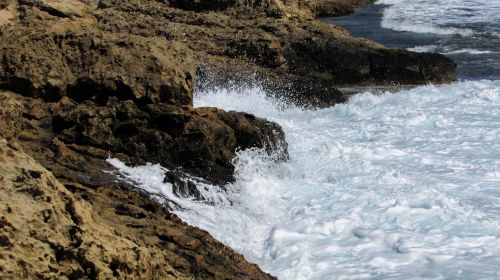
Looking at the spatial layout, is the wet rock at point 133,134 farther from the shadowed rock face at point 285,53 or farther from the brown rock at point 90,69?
the shadowed rock face at point 285,53

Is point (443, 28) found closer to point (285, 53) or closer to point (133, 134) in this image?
point (285, 53)

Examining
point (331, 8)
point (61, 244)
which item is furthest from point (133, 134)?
point (331, 8)

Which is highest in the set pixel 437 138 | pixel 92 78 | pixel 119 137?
pixel 92 78

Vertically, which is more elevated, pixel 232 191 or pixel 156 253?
pixel 156 253

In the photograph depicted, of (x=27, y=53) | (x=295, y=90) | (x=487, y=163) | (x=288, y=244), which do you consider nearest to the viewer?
(x=288, y=244)

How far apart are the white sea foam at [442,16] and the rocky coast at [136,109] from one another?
723 cm

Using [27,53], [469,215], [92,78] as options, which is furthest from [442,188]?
[27,53]

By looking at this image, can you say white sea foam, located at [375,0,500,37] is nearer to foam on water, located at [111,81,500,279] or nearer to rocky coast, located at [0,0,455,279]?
rocky coast, located at [0,0,455,279]

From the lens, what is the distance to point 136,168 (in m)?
6.28

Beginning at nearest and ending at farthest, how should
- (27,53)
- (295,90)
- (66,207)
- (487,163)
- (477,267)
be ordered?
(66,207) < (477,267) < (27,53) < (487,163) < (295,90)

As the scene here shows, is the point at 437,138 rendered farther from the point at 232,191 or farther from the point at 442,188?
the point at 232,191

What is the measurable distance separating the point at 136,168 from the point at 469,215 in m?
3.38

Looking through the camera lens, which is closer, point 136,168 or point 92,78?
point 136,168

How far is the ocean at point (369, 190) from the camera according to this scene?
5.34 metres
